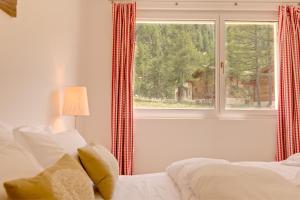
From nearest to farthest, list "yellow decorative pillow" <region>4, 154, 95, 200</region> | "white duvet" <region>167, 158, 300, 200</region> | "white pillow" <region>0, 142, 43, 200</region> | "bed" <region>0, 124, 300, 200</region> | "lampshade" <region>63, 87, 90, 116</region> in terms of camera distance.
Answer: "yellow decorative pillow" <region>4, 154, 95, 200</region>
"white pillow" <region>0, 142, 43, 200</region>
"bed" <region>0, 124, 300, 200</region>
"white duvet" <region>167, 158, 300, 200</region>
"lampshade" <region>63, 87, 90, 116</region>

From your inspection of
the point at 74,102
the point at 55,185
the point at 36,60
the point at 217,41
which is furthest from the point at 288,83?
the point at 55,185

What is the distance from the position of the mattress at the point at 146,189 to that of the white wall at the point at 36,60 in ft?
2.71

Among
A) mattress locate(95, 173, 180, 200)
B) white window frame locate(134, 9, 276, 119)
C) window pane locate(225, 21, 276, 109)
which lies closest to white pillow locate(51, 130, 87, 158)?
mattress locate(95, 173, 180, 200)

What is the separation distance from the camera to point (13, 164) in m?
1.08

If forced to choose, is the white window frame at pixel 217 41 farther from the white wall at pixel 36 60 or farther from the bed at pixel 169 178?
the bed at pixel 169 178

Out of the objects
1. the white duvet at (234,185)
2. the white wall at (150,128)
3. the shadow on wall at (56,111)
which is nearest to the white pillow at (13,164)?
the white duvet at (234,185)

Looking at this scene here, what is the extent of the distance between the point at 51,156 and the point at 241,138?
2.70 metres

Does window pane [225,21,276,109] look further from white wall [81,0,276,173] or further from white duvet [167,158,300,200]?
white duvet [167,158,300,200]

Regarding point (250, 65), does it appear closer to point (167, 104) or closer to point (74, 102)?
point (167, 104)

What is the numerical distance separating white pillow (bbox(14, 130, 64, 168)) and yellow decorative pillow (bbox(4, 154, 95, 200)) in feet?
0.50

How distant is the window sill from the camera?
12.4ft

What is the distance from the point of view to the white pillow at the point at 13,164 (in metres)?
1.01

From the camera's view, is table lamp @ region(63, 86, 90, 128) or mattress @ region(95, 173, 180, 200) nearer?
mattress @ region(95, 173, 180, 200)

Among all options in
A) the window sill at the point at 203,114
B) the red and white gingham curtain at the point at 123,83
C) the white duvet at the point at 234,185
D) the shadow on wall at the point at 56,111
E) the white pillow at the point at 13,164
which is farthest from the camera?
the window sill at the point at 203,114
